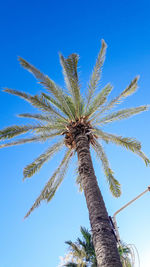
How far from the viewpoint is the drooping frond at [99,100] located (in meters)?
9.62

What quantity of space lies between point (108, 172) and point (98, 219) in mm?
4256

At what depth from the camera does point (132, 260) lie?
4957mm

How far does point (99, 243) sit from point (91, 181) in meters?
1.90

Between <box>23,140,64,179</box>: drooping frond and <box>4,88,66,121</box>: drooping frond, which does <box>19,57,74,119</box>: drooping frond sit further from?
<box>23,140,64,179</box>: drooping frond

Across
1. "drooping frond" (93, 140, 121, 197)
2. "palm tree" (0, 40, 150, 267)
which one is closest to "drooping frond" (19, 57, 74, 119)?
"palm tree" (0, 40, 150, 267)

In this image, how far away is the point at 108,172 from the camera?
1010 cm

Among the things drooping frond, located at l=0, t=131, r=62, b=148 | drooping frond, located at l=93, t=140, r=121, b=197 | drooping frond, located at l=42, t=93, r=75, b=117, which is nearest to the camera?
drooping frond, located at l=42, t=93, r=75, b=117

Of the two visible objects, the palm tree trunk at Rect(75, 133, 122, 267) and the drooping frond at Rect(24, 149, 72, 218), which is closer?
the palm tree trunk at Rect(75, 133, 122, 267)

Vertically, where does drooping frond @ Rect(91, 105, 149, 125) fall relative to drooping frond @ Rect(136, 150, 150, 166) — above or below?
above

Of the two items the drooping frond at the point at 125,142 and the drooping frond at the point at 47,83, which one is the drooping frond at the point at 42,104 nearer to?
the drooping frond at the point at 47,83

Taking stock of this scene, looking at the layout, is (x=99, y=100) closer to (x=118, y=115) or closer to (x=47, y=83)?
(x=118, y=115)

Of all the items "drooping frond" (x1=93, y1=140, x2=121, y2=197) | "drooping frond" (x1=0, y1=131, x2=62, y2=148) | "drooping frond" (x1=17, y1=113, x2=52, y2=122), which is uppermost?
"drooping frond" (x1=17, y1=113, x2=52, y2=122)

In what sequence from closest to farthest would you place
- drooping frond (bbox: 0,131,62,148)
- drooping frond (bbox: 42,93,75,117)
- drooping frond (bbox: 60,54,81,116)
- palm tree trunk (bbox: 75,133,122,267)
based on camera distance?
palm tree trunk (bbox: 75,133,122,267) < drooping frond (bbox: 60,54,81,116) < drooping frond (bbox: 42,93,75,117) < drooping frond (bbox: 0,131,62,148)

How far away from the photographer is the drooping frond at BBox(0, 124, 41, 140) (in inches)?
370
